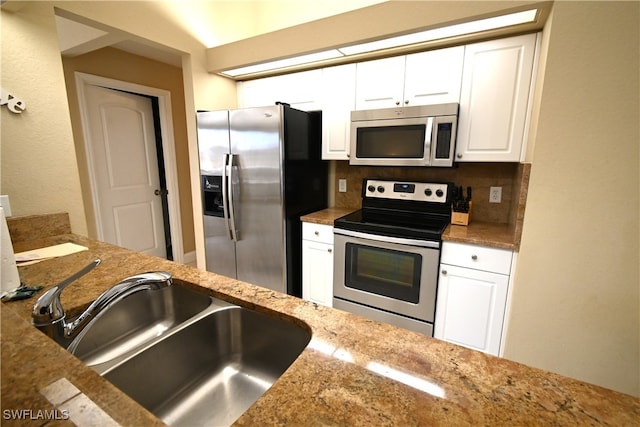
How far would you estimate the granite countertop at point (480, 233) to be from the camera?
1.67 m

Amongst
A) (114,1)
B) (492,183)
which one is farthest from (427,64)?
(114,1)

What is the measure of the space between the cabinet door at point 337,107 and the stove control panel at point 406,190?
0.34 m

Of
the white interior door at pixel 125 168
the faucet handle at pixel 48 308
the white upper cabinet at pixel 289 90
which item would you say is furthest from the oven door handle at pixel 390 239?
the white interior door at pixel 125 168

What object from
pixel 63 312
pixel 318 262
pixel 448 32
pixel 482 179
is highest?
pixel 448 32

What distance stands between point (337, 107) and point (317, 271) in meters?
1.31

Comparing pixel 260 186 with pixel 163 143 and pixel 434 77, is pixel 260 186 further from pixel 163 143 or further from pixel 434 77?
pixel 163 143

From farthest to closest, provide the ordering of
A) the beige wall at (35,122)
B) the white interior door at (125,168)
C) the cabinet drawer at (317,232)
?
the white interior door at (125,168)
the cabinet drawer at (317,232)
the beige wall at (35,122)

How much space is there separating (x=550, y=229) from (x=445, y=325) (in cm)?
85

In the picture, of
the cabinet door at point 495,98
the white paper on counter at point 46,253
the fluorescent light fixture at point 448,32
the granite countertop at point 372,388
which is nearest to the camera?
the granite countertop at point 372,388

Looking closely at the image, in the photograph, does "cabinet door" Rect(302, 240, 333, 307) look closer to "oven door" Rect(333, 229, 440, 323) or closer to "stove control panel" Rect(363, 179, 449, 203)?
"oven door" Rect(333, 229, 440, 323)

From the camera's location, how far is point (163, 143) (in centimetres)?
340

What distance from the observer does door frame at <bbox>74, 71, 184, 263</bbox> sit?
9.08 ft

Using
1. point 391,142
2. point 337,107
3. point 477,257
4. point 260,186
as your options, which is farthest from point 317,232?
point 477,257

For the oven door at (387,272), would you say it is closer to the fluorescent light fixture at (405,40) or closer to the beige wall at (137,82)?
the fluorescent light fixture at (405,40)
